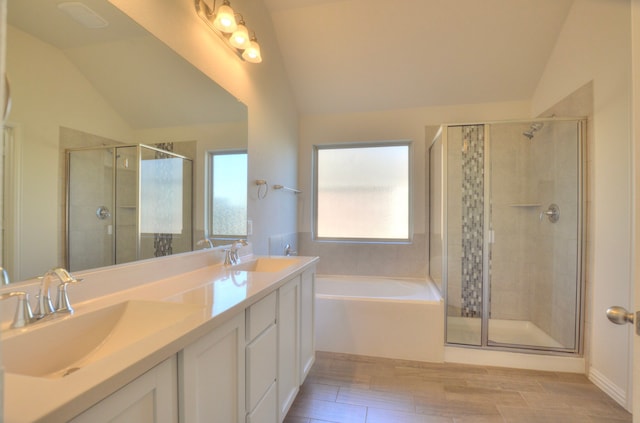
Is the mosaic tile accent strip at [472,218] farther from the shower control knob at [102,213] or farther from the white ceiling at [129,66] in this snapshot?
the shower control knob at [102,213]

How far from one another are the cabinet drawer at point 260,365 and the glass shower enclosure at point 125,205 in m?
0.65

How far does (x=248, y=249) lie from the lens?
2229 millimetres

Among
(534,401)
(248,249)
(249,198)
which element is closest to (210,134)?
(249,198)

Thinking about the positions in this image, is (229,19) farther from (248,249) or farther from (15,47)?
(248,249)

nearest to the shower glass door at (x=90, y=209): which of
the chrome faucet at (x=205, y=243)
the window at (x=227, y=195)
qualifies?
the chrome faucet at (x=205, y=243)

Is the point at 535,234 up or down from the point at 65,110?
down

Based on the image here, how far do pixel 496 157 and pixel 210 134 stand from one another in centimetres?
255

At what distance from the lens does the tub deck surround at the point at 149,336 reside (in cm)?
49

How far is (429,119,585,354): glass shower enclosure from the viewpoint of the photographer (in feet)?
8.19

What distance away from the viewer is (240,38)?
1965 mm

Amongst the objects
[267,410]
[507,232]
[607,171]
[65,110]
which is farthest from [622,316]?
[507,232]

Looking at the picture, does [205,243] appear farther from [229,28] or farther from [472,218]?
[472,218]

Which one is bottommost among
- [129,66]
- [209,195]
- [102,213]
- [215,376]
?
[215,376]

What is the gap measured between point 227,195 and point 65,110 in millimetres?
1038
